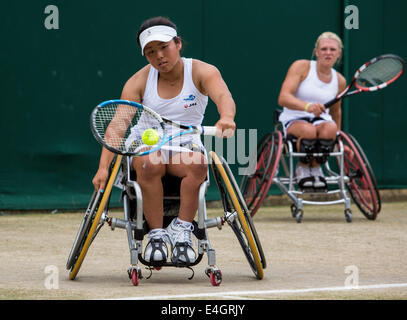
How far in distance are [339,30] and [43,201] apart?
3318 millimetres

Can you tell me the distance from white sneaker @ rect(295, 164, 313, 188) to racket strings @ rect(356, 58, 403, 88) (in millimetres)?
A: 872

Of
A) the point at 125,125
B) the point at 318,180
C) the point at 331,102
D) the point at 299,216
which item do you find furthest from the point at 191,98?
the point at 318,180

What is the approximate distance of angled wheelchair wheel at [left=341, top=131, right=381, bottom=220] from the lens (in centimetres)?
725

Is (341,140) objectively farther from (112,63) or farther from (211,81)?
(211,81)

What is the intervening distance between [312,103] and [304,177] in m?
0.61

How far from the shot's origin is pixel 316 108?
706cm

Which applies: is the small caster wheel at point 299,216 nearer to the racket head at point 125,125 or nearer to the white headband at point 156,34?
the racket head at point 125,125

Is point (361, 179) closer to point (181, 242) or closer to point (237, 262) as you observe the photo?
point (237, 262)

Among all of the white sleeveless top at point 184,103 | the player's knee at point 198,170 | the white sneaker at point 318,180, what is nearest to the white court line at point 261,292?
the player's knee at point 198,170

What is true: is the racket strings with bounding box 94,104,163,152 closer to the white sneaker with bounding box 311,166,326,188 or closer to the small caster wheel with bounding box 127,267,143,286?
the small caster wheel with bounding box 127,267,143,286

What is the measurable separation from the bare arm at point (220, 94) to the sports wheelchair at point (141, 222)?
0.25 meters

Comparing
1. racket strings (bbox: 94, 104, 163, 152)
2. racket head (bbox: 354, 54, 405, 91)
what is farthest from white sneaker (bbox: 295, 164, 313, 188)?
racket strings (bbox: 94, 104, 163, 152)

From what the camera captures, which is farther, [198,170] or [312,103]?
[312,103]

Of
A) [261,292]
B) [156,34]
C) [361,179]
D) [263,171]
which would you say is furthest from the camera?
[263,171]
